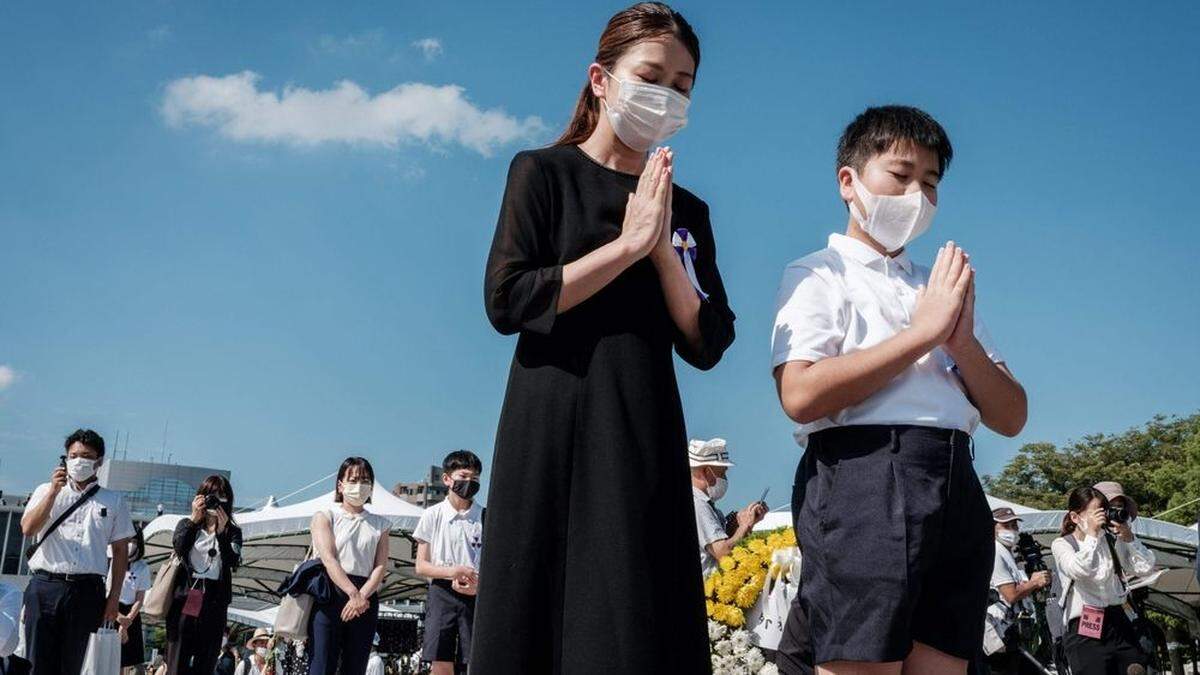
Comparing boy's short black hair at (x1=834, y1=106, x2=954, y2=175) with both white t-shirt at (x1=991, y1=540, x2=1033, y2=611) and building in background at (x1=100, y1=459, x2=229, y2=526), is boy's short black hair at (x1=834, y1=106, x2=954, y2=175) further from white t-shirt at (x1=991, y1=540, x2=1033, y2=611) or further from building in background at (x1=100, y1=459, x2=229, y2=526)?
building in background at (x1=100, y1=459, x2=229, y2=526)

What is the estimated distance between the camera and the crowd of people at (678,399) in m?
2.12

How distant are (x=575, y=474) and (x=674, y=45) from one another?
1.04m

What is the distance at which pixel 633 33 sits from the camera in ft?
8.30

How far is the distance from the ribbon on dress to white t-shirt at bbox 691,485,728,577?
4.77m

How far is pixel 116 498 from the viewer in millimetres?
9227

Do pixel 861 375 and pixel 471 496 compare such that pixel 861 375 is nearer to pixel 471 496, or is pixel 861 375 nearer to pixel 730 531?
pixel 730 531

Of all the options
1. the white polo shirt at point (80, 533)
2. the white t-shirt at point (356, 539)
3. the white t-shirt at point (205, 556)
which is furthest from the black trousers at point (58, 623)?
the white t-shirt at point (356, 539)

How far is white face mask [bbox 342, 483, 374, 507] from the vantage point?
356 inches

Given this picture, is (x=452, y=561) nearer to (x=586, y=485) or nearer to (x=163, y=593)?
(x=163, y=593)

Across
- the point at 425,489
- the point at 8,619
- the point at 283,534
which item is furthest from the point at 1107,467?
the point at 425,489

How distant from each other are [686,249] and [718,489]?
5.87 m

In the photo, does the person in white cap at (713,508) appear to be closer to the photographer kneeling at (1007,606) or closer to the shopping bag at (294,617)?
the photographer kneeling at (1007,606)

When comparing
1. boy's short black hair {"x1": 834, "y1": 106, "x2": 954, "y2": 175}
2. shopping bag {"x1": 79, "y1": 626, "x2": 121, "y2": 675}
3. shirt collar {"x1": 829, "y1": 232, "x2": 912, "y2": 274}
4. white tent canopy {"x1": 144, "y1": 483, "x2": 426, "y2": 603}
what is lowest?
shopping bag {"x1": 79, "y1": 626, "x2": 121, "y2": 675}

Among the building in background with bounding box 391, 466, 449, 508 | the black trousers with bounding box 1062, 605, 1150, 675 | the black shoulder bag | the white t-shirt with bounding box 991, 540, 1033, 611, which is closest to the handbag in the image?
the black shoulder bag
